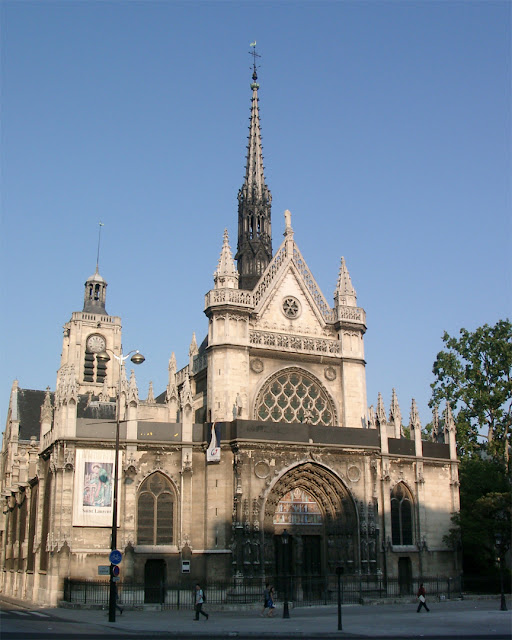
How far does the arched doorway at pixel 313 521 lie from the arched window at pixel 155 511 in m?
5.38

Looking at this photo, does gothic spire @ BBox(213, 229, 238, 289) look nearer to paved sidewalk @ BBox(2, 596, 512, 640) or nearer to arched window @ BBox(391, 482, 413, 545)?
arched window @ BBox(391, 482, 413, 545)

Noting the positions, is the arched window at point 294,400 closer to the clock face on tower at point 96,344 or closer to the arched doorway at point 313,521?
the arched doorway at point 313,521

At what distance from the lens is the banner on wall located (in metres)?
38.9

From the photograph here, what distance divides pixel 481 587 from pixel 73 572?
2613cm

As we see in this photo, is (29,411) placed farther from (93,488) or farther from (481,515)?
(481,515)

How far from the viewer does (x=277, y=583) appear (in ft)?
132

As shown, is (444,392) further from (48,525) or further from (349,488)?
(48,525)

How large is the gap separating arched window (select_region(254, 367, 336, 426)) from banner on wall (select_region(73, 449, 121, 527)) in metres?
9.81

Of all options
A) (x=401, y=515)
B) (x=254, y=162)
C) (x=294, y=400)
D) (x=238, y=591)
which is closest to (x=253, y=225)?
(x=254, y=162)

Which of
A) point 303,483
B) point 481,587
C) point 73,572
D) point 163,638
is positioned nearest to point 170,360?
point 303,483

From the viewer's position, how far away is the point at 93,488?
1551 inches

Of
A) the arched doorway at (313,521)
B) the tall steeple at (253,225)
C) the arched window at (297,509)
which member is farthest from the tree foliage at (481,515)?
the tall steeple at (253,225)

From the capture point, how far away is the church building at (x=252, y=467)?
130 feet

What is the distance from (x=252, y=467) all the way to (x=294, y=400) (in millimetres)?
6766
